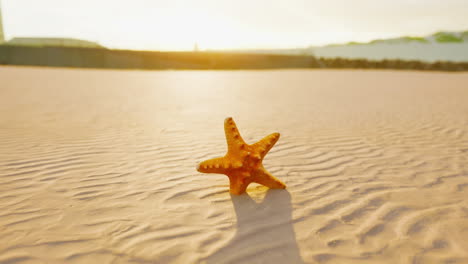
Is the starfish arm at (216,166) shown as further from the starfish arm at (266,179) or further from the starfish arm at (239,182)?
the starfish arm at (266,179)

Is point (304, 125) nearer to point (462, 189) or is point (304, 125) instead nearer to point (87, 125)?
point (462, 189)

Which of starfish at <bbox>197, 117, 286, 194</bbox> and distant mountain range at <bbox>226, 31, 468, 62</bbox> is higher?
distant mountain range at <bbox>226, 31, 468, 62</bbox>

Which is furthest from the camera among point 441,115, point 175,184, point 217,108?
point 217,108

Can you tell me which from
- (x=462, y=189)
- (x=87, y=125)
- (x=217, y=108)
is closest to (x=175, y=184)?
(x=462, y=189)

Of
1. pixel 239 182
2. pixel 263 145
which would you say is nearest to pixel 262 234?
pixel 239 182

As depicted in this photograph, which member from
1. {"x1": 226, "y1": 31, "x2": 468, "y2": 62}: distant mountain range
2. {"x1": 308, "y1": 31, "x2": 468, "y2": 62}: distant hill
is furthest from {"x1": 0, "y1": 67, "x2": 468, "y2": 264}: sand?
{"x1": 308, "y1": 31, "x2": 468, "y2": 62}: distant hill

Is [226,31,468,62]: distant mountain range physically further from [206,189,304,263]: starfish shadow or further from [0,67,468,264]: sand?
[206,189,304,263]: starfish shadow

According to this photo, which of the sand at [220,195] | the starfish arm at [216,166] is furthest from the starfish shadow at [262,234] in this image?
the starfish arm at [216,166]
